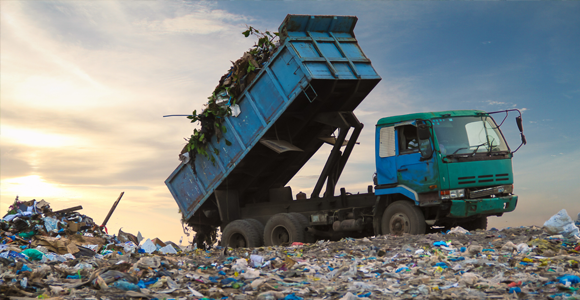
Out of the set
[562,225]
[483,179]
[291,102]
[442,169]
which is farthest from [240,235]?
[562,225]

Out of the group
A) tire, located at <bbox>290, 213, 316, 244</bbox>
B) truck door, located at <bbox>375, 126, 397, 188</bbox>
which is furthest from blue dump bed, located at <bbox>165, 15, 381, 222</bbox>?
tire, located at <bbox>290, 213, 316, 244</bbox>

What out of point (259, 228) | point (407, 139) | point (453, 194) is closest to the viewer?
point (453, 194)

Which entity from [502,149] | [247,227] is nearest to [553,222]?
[502,149]

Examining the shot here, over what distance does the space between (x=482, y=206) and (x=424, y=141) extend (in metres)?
1.43

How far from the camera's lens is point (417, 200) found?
25.9ft

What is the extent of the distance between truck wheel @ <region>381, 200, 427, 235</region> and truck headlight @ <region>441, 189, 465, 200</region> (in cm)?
52

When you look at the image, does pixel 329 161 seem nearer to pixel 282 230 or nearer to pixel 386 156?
pixel 386 156

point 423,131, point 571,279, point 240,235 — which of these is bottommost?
point 571,279

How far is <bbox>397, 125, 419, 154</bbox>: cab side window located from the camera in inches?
319

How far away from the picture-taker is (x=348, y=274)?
559 cm

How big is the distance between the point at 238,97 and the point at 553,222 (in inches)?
232

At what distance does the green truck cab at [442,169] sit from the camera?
772cm

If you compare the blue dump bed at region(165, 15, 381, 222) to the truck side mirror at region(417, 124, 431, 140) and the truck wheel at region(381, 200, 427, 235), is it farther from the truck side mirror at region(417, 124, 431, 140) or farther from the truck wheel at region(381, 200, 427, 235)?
the truck wheel at region(381, 200, 427, 235)

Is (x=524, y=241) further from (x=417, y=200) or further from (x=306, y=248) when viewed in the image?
(x=306, y=248)
